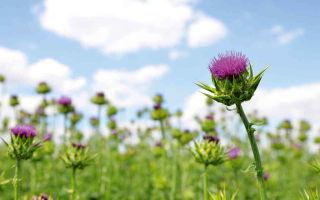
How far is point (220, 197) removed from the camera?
2680mm

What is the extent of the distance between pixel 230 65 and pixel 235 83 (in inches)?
8.1

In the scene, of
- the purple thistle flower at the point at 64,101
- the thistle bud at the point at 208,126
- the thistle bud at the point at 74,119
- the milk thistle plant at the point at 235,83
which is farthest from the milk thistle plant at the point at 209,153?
the thistle bud at the point at 74,119

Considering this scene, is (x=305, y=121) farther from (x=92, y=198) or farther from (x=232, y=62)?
(x=232, y=62)

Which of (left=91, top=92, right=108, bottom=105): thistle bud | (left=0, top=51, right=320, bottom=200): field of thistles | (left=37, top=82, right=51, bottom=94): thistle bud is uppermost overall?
(left=37, top=82, right=51, bottom=94): thistle bud

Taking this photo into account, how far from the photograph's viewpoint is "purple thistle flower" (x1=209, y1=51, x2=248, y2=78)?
107 inches

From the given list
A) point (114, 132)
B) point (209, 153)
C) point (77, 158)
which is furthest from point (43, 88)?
point (209, 153)

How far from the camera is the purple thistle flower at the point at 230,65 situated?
2.72 m

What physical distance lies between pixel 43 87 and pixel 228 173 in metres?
7.85

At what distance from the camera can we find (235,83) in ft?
8.68

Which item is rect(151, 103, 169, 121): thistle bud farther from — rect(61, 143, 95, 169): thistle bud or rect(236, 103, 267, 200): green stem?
rect(236, 103, 267, 200): green stem

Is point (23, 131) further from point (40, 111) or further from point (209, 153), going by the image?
point (40, 111)

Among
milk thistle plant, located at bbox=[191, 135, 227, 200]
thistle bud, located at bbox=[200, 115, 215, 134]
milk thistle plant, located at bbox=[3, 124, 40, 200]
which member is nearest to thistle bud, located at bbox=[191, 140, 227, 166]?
milk thistle plant, located at bbox=[191, 135, 227, 200]

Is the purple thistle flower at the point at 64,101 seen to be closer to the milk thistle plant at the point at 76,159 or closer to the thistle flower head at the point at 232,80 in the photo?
the milk thistle plant at the point at 76,159

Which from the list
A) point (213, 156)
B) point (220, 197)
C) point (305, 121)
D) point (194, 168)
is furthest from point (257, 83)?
point (305, 121)
